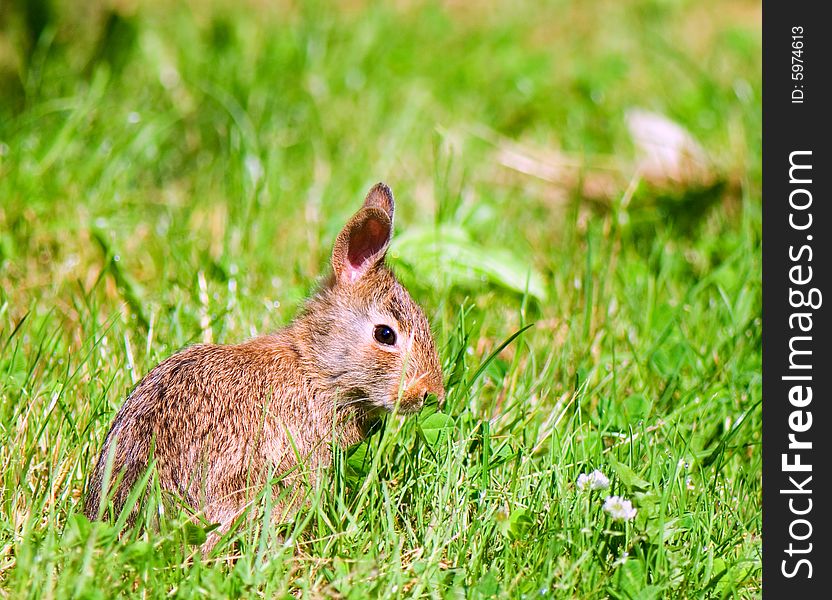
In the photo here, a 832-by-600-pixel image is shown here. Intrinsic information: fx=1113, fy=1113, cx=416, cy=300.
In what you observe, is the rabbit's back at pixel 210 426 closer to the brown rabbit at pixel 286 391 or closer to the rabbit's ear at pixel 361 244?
the brown rabbit at pixel 286 391

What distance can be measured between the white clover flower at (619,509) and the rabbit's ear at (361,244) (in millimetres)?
1152

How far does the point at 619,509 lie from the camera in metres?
3.02

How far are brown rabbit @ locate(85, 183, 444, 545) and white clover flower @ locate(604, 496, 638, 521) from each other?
0.69 meters

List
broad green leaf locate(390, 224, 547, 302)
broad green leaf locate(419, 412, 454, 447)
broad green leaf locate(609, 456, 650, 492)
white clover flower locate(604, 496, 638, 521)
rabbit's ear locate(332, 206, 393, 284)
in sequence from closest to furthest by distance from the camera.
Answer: white clover flower locate(604, 496, 638, 521) → broad green leaf locate(609, 456, 650, 492) → broad green leaf locate(419, 412, 454, 447) → rabbit's ear locate(332, 206, 393, 284) → broad green leaf locate(390, 224, 547, 302)

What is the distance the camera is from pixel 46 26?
18.8 ft

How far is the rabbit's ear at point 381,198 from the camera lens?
3.73m

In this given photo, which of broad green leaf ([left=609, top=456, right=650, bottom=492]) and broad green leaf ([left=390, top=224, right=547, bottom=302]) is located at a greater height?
broad green leaf ([left=390, top=224, right=547, bottom=302])

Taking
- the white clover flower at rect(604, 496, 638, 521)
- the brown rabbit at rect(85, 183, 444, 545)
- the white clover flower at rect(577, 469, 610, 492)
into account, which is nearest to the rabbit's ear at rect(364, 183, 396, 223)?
the brown rabbit at rect(85, 183, 444, 545)

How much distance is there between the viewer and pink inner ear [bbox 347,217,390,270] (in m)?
3.64

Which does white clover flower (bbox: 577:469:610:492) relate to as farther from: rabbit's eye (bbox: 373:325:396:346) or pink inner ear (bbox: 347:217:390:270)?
pink inner ear (bbox: 347:217:390:270)

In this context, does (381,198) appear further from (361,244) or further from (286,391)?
(286,391)

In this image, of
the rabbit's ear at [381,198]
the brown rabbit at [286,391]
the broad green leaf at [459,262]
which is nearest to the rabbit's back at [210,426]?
the brown rabbit at [286,391]
